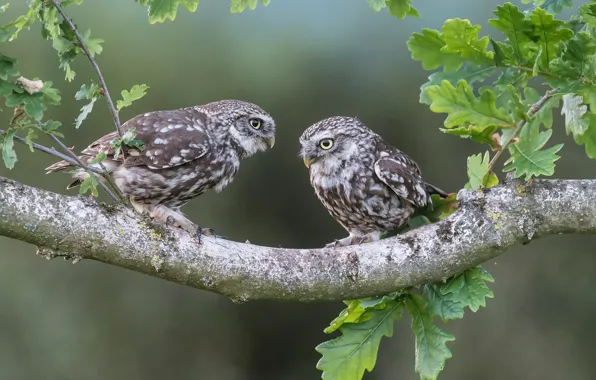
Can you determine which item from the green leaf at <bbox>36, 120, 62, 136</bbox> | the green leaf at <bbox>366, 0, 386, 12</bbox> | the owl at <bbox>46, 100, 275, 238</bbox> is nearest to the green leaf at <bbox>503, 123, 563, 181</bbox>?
the green leaf at <bbox>366, 0, 386, 12</bbox>

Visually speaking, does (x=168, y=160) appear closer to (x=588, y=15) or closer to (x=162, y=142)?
(x=162, y=142)

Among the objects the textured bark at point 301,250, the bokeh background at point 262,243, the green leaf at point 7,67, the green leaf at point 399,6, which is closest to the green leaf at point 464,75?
the green leaf at point 399,6

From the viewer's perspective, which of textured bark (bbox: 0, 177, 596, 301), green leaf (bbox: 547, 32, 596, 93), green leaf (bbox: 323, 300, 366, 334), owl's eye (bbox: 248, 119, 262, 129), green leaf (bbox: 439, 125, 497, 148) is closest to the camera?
textured bark (bbox: 0, 177, 596, 301)

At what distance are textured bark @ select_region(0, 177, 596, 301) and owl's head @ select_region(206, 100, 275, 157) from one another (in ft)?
3.16

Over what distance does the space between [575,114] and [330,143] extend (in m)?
1.07

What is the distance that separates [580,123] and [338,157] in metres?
1.07

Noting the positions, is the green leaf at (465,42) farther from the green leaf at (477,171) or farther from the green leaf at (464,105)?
the green leaf at (477,171)

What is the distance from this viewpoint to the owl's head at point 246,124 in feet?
10.4

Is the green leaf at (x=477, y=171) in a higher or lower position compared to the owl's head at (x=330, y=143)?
lower

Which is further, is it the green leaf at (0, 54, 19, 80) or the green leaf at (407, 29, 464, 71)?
the green leaf at (407, 29, 464, 71)

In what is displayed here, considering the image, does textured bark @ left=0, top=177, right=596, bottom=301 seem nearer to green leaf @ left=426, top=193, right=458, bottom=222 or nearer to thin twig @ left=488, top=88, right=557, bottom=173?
thin twig @ left=488, top=88, right=557, bottom=173

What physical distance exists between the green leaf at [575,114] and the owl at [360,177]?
0.70 meters

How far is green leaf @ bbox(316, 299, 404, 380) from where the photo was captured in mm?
2465

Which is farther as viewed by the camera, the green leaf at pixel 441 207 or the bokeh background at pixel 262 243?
the bokeh background at pixel 262 243
